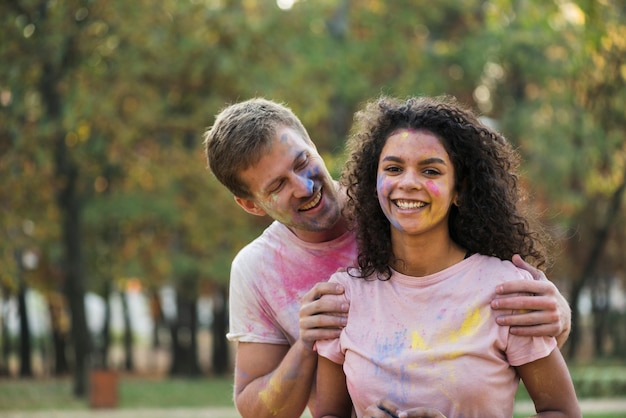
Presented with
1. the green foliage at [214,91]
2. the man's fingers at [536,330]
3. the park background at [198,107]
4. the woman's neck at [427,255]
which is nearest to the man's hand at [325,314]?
the woman's neck at [427,255]

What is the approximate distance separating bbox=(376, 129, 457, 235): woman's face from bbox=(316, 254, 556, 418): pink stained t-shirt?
0.19 meters

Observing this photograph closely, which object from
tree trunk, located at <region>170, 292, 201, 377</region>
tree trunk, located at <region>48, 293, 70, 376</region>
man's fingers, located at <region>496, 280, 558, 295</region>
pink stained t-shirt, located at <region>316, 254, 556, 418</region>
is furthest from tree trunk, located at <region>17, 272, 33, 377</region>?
man's fingers, located at <region>496, 280, 558, 295</region>

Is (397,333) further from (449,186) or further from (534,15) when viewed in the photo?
(534,15)

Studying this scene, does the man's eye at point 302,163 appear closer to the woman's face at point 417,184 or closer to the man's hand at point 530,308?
the woman's face at point 417,184

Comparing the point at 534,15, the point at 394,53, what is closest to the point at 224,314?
the point at 394,53

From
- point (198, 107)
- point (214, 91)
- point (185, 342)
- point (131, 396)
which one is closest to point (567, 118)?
point (214, 91)

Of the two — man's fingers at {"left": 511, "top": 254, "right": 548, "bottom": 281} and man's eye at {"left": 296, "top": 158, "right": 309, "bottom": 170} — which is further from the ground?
man's eye at {"left": 296, "top": 158, "right": 309, "bottom": 170}

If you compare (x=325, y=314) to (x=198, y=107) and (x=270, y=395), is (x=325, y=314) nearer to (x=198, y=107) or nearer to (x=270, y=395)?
(x=270, y=395)

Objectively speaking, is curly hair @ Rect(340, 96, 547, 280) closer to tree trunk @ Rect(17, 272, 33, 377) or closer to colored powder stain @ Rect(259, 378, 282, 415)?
colored powder stain @ Rect(259, 378, 282, 415)

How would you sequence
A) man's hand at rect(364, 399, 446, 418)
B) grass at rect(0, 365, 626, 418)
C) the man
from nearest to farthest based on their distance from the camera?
man's hand at rect(364, 399, 446, 418)
the man
grass at rect(0, 365, 626, 418)

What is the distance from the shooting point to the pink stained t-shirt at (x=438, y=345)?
332 centimetres

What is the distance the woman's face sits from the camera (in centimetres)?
344

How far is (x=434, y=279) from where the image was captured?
3.48 metres

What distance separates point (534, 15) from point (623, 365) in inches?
747
